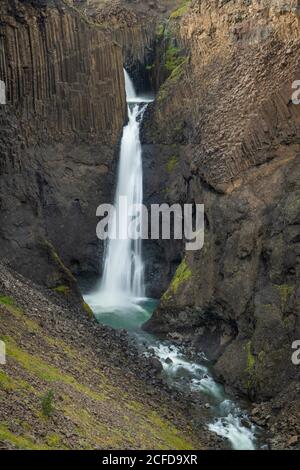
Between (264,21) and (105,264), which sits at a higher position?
(264,21)

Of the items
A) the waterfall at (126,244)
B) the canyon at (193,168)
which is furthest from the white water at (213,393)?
the waterfall at (126,244)

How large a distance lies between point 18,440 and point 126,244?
23405mm

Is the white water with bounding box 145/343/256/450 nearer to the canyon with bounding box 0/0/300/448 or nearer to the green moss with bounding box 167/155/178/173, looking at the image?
the canyon with bounding box 0/0/300/448

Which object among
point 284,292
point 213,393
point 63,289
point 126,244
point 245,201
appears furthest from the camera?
point 126,244

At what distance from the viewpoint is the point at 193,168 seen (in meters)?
30.8

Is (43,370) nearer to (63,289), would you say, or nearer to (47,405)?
(47,405)

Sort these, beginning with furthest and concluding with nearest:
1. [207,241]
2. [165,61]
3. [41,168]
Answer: [165,61], [41,168], [207,241]

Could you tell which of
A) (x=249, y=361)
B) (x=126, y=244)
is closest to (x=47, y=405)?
(x=249, y=361)

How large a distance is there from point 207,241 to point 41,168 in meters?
11.7

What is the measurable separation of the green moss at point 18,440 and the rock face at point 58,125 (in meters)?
15.0

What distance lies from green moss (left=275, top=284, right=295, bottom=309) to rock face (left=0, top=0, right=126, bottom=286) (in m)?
11.2

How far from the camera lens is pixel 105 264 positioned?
3594 cm
